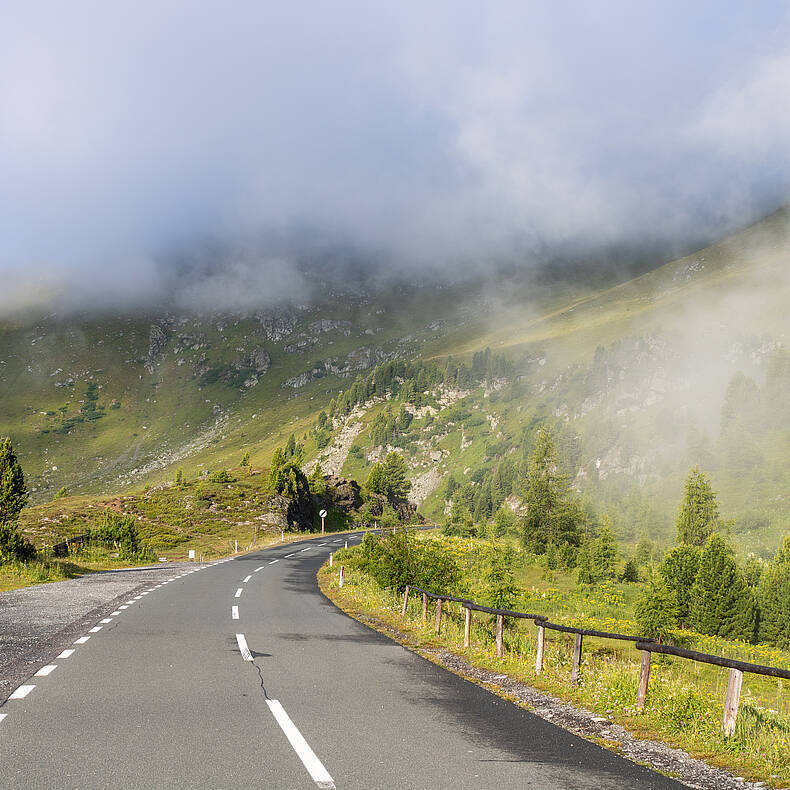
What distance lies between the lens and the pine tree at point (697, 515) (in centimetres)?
9569

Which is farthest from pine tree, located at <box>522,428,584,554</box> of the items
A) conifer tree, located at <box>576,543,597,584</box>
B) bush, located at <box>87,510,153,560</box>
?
bush, located at <box>87,510,153,560</box>

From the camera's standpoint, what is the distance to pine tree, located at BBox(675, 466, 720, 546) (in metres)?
95.7

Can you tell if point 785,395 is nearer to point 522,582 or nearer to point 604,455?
point 604,455

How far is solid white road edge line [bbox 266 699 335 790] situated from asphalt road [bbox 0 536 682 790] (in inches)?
1.0

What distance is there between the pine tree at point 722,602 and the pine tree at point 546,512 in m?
26.0

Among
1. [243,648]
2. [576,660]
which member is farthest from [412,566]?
[576,660]

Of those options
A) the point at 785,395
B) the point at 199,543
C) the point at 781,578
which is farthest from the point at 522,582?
the point at 785,395

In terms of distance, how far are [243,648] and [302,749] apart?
7.17m

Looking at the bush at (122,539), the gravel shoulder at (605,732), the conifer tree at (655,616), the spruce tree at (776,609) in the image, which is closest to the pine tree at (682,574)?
the spruce tree at (776,609)

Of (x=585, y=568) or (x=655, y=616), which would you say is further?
(x=585, y=568)

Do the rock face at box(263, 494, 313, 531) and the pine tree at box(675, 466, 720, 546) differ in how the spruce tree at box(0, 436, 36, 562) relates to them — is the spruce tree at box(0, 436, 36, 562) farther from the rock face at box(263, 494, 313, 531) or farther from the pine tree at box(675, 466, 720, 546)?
the pine tree at box(675, 466, 720, 546)

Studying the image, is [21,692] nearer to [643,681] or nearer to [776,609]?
[643,681]

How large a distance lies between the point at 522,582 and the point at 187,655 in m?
65.4

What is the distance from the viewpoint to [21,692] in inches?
336
